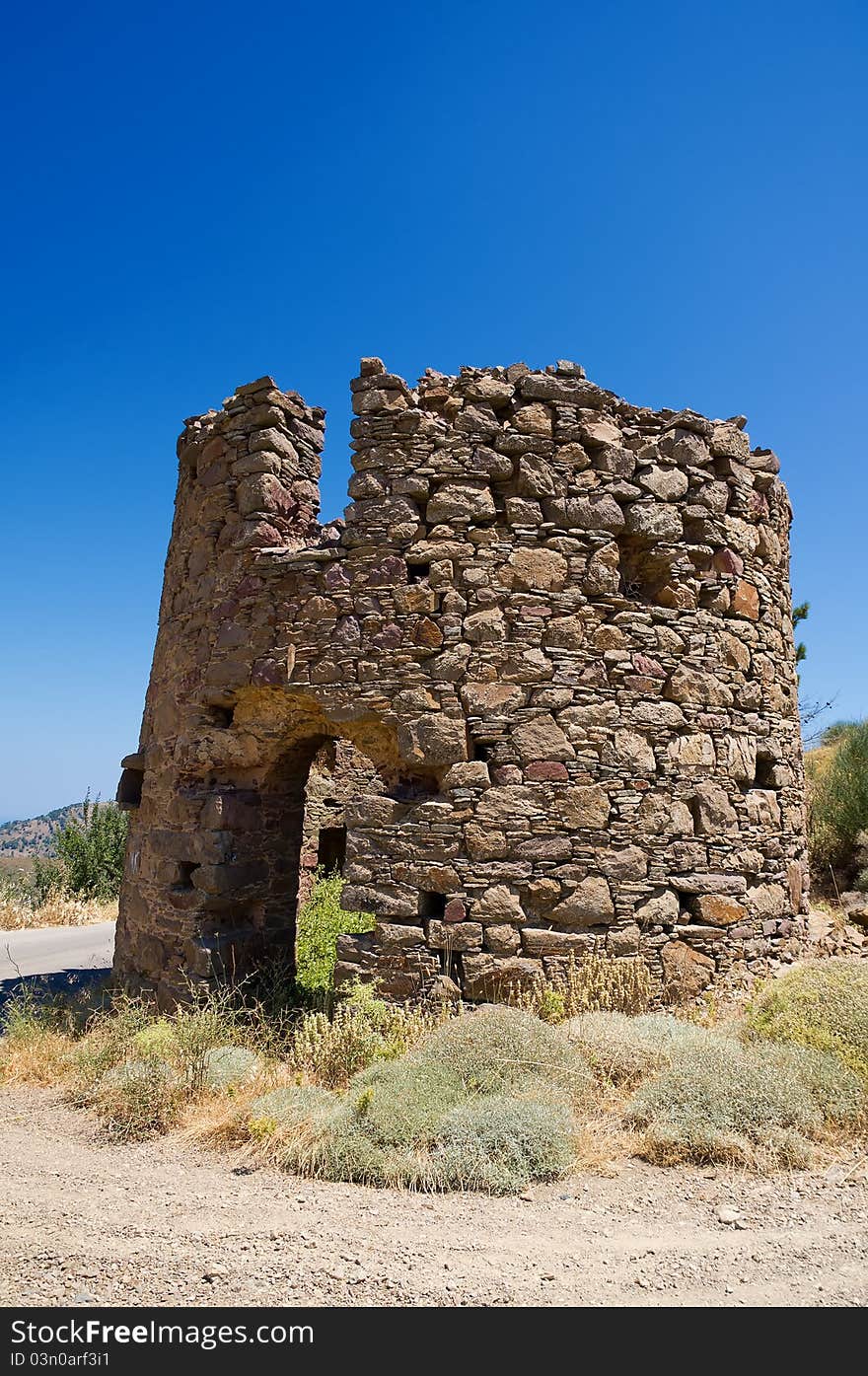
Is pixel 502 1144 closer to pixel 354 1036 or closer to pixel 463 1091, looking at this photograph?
pixel 463 1091

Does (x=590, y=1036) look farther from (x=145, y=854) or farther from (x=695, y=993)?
(x=145, y=854)

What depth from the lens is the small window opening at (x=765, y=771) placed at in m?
6.98

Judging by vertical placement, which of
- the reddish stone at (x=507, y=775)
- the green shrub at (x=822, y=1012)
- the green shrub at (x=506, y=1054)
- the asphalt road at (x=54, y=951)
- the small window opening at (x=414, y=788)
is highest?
the reddish stone at (x=507, y=775)

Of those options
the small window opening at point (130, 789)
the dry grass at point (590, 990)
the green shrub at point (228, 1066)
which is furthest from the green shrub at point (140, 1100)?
the small window opening at point (130, 789)

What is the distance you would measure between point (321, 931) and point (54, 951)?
497 centimetres

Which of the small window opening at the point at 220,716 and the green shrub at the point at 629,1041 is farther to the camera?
the small window opening at the point at 220,716

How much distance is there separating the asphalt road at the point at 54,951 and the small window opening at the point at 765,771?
25.7 ft

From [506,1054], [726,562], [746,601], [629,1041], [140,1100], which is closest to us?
[506,1054]

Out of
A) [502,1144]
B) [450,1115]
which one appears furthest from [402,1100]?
[502,1144]

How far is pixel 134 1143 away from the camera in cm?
467

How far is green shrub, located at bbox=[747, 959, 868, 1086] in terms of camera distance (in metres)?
4.91

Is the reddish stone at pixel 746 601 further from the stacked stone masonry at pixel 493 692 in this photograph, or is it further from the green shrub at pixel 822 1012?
the green shrub at pixel 822 1012

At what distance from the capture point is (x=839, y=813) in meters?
12.8

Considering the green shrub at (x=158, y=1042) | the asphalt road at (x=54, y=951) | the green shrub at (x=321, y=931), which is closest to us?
the green shrub at (x=158, y=1042)
